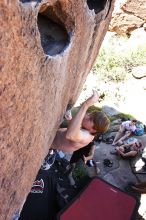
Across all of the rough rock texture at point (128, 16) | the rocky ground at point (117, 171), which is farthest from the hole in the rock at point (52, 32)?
the rough rock texture at point (128, 16)

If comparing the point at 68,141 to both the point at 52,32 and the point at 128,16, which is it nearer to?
the point at 52,32

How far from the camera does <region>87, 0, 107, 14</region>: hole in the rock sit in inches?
146

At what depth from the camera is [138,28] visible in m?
13.0

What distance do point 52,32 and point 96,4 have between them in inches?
38.8

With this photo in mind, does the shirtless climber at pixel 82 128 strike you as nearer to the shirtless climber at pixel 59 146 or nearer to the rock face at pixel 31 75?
the shirtless climber at pixel 59 146

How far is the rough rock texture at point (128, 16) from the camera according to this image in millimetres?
12422

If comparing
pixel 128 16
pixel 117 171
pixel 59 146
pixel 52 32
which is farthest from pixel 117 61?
pixel 52 32

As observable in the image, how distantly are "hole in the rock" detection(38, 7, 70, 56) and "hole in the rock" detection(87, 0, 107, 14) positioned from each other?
0.73 m

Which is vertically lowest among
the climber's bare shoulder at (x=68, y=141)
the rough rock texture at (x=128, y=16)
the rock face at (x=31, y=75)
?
the rough rock texture at (x=128, y=16)

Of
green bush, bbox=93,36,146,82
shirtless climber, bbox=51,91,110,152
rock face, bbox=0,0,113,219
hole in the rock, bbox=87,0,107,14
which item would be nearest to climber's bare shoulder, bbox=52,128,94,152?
shirtless climber, bbox=51,91,110,152

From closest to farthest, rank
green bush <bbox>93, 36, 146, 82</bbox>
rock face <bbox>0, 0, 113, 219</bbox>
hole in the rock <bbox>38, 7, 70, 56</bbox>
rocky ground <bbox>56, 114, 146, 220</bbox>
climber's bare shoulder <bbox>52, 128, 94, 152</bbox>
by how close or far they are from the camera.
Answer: rock face <bbox>0, 0, 113, 219</bbox> < hole in the rock <bbox>38, 7, 70, 56</bbox> < climber's bare shoulder <bbox>52, 128, 94, 152</bbox> < rocky ground <bbox>56, 114, 146, 220</bbox> < green bush <bbox>93, 36, 146, 82</bbox>

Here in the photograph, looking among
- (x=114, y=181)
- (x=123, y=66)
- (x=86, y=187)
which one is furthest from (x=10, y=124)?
(x=123, y=66)

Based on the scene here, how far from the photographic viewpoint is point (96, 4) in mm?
3812

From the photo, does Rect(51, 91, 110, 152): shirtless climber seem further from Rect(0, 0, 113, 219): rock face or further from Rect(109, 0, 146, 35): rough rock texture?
Rect(109, 0, 146, 35): rough rock texture
